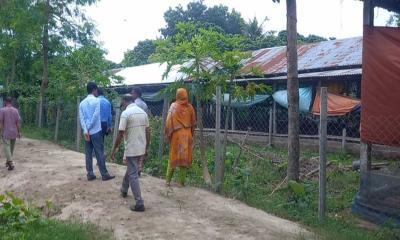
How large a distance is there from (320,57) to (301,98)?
7.31ft

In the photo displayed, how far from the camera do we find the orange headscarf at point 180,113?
770cm

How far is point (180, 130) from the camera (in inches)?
306

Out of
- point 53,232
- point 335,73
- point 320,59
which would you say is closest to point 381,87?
point 53,232

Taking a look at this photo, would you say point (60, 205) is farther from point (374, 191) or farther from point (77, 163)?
point (374, 191)

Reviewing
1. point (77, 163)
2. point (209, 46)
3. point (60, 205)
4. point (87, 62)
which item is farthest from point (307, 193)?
point (87, 62)

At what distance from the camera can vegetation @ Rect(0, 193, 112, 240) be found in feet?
17.4

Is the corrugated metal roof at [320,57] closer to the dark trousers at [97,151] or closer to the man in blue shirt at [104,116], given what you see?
the man in blue shirt at [104,116]

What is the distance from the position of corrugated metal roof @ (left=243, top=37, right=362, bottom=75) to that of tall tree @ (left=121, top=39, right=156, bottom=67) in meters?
23.4

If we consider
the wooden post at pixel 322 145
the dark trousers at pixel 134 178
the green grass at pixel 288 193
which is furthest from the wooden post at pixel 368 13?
the dark trousers at pixel 134 178

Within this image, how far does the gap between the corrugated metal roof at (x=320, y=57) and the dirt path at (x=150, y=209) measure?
27.0 ft

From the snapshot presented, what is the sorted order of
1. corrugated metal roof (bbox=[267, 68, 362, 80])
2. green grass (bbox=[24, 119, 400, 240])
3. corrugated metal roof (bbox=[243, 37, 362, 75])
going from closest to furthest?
green grass (bbox=[24, 119, 400, 240]) < corrugated metal roof (bbox=[267, 68, 362, 80]) < corrugated metal roof (bbox=[243, 37, 362, 75])

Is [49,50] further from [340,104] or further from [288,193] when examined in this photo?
[288,193]

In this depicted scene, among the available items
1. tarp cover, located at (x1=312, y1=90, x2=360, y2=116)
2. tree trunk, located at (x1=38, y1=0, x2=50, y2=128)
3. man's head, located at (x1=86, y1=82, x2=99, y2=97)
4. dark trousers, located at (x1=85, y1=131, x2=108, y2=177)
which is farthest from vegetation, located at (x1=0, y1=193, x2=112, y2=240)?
tree trunk, located at (x1=38, y1=0, x2=50, y2=128)

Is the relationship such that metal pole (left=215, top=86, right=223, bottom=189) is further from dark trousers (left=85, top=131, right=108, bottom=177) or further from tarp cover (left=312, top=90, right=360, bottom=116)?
tarp cover (left=312, top=90, right=360, bottom=116)
